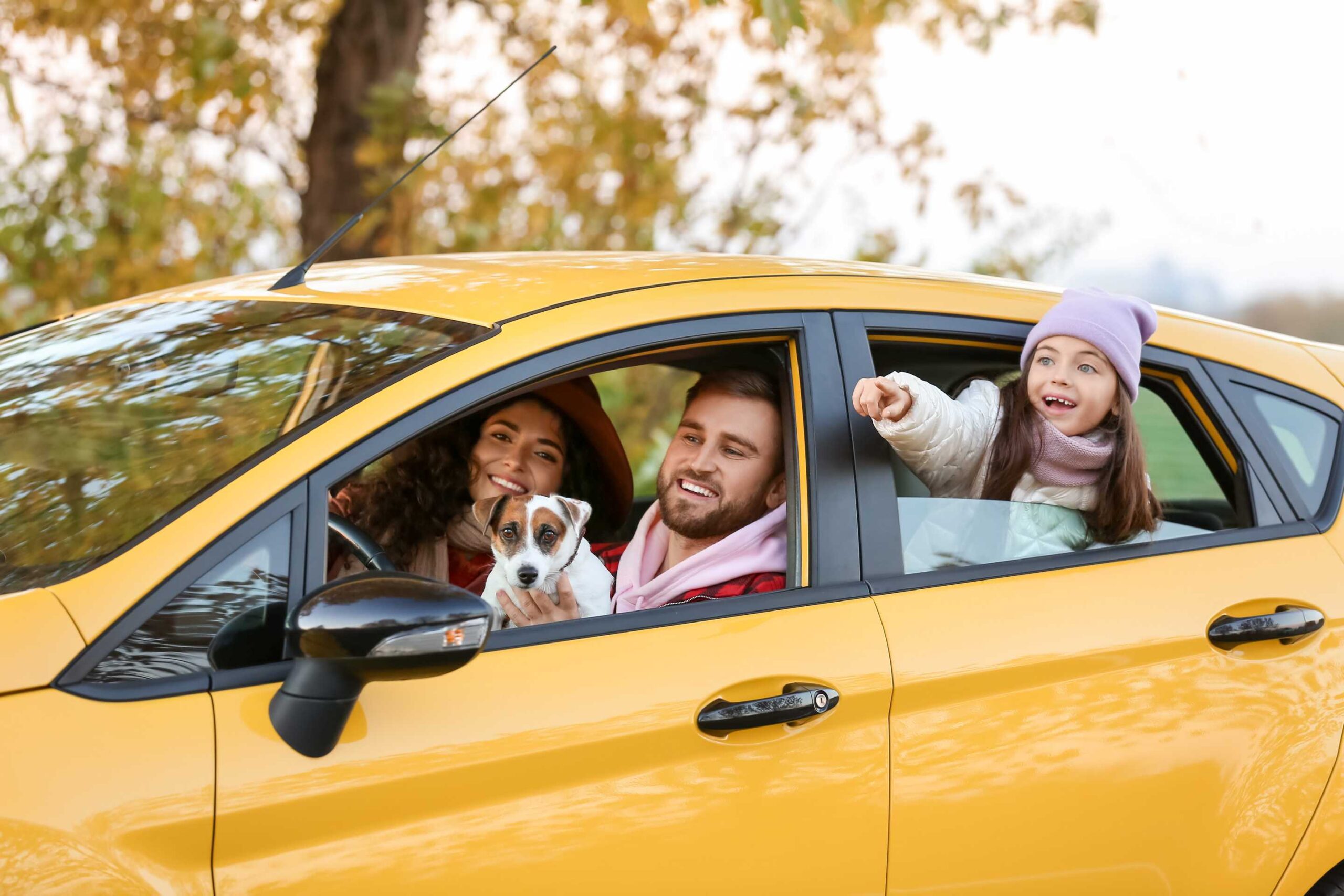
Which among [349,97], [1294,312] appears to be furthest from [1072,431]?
[1294,312]

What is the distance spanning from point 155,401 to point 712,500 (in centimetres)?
111

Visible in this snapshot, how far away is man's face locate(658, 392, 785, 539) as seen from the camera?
2770 mm

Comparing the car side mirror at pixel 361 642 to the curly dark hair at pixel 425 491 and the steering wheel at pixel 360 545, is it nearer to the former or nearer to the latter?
the steering wheel at pixel 360 545

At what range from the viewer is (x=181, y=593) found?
185cm

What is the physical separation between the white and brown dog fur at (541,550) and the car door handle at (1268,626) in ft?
3.89

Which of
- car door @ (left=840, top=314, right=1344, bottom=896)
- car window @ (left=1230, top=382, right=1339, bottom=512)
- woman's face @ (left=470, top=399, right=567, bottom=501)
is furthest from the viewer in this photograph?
woman's face @ (left=470, top=399, right=567, bottom=501)

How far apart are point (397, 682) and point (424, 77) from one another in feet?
23.2

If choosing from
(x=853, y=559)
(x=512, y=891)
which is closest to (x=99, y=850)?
(x=512, y=891)

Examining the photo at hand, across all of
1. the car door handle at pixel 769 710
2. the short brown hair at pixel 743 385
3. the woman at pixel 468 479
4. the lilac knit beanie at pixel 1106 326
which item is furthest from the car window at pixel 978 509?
the woman at pixel 468 479

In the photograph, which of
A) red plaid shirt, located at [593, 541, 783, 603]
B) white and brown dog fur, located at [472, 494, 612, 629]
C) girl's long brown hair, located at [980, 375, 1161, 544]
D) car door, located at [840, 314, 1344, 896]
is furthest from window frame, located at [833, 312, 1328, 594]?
white and brown dog fur, located at [472, 494, 612, 629]

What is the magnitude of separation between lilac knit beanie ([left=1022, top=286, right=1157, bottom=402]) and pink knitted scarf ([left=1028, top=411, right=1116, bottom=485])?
14 centimetres

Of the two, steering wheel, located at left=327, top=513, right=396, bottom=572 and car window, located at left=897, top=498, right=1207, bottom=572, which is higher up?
car window, located at left=897, top=498, right=1207, bottom=572

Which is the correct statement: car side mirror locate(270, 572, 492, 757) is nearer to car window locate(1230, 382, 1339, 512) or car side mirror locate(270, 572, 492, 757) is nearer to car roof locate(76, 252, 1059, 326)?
car roof locate(76, 252, 1059, 326)

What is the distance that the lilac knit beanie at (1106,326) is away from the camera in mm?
2672
